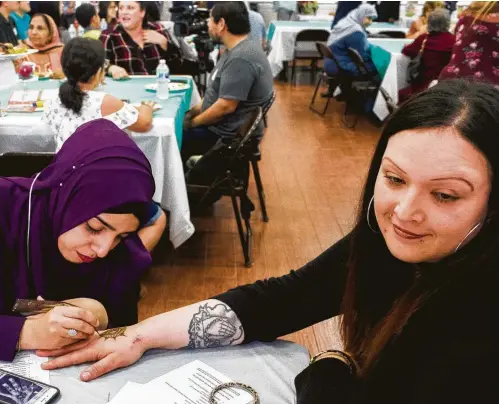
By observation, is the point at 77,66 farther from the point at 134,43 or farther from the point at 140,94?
the point at 134,43

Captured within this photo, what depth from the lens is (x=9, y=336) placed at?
41.2 inches

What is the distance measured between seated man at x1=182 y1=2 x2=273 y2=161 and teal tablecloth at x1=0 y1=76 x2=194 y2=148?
15 cm

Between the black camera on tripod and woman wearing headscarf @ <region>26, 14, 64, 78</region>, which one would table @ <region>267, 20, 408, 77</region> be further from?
woman wearing headscarf @ <region>26, 14, 64, 78</region>

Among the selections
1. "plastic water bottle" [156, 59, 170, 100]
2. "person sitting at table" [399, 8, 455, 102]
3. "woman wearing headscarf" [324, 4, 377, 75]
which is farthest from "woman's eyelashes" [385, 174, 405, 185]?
"woman wearing headscarf" [324, 4, 377, 75]

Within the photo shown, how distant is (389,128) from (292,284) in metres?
0.44

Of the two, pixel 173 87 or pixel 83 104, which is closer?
pixel 83 104

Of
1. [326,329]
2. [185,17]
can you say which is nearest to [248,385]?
[326,329]

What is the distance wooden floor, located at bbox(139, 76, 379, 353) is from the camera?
8.66 feet

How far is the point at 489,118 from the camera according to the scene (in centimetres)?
80

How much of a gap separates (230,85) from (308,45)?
5063 mm

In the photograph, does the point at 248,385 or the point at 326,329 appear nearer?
the point at 248,385

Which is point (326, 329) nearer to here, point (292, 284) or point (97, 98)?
point (292, 284)

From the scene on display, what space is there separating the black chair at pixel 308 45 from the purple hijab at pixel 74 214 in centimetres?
610

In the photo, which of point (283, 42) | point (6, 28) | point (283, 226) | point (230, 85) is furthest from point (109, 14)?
point (283, 226)
